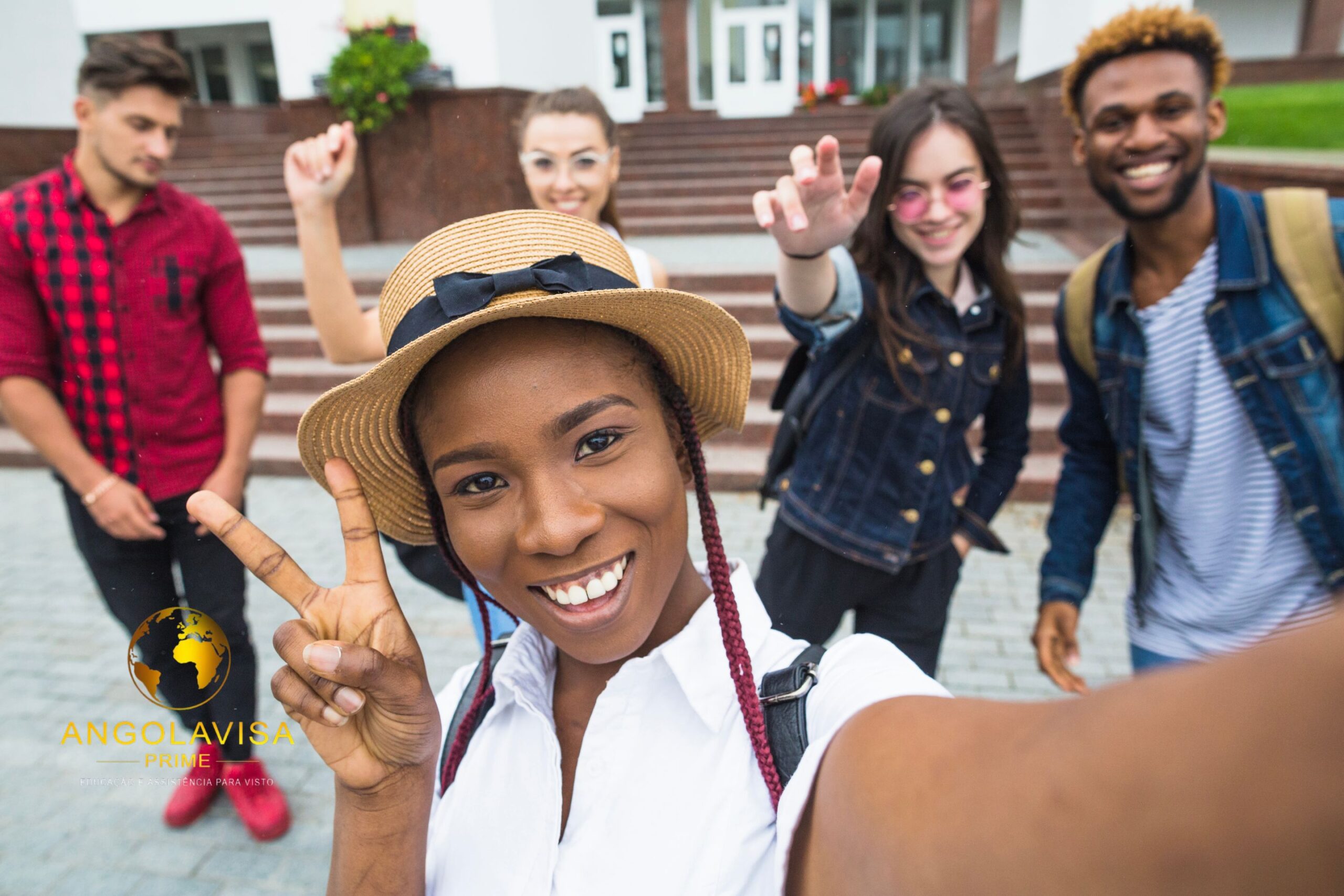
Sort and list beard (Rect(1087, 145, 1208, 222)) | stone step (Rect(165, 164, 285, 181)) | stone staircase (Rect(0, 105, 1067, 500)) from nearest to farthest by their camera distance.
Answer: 1. beard (Rect(1087, 145, 1208, 222))
2. stone staircase (Rect(0, 105, 1067, 500))
3. stone step (Rect(165, 164, 285, 181))

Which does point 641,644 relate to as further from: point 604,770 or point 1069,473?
point 1069,473

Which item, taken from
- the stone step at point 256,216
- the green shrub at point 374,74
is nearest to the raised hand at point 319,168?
the green shrub at point 374,74

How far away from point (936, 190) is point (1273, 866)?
1968 millimetres

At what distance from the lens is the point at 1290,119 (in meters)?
7.29

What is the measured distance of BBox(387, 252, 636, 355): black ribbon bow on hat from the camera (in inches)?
38.6

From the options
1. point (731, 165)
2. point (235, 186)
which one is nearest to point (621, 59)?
point (731, 165)

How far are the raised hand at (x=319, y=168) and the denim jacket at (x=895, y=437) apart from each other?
115 centimetres

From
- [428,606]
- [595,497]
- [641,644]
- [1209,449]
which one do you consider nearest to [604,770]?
[641,644]

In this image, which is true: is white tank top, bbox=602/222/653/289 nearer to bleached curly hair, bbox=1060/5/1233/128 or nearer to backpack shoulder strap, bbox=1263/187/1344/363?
bleached curly hair, bbox=1060/5/1233/128

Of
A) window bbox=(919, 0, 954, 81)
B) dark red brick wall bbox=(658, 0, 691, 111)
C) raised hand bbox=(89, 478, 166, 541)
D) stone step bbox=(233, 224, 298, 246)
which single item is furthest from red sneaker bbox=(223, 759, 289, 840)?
window bbox=(919, 0, 954, 81)

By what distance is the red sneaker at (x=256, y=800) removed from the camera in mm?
2605

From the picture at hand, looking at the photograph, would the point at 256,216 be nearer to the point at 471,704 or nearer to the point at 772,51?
the point at 471,704

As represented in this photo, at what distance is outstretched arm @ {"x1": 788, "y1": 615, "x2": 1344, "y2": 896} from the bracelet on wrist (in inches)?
102

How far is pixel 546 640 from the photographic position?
132 cm
